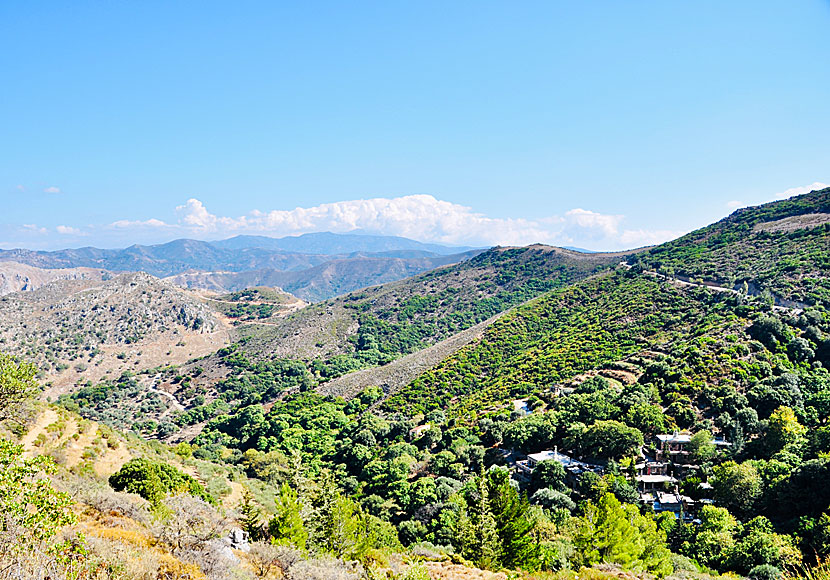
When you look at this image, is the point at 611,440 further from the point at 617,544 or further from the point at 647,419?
the point at 617,544

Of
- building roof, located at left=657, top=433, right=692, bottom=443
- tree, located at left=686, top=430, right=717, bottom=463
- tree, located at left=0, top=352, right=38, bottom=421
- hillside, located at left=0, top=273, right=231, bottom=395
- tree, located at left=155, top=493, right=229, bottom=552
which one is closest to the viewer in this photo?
tree, located at left=155, top=493, right=229, bottom=552

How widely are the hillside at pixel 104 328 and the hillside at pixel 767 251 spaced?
337 ft

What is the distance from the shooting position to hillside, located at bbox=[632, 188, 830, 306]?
51.2m

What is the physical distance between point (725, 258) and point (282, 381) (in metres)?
74.1

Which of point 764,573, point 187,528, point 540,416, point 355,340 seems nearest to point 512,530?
point 764,573

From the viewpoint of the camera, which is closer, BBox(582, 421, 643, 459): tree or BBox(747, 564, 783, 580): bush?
BBox(747, 564, 783, 580): bush

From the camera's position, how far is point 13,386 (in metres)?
19.7

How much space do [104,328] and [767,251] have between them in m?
130

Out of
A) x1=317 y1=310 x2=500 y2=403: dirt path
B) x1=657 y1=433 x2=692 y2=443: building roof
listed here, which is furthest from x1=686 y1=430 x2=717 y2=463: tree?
x1=317 y1=310 x2=500 y2=403: dirt path

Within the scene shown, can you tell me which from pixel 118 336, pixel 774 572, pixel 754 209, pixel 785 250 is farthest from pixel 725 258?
pixel 118 336

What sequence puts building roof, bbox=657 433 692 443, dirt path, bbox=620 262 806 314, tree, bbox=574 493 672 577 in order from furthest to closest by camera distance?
dirt path, bbox=620 262 806 314, building roof, bbox=657 433 692 443, tree, bbox=574 493 672 577

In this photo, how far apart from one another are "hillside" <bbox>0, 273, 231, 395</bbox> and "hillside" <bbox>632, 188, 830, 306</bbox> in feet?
337

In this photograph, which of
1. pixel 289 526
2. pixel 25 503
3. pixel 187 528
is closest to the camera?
pixel 25 503

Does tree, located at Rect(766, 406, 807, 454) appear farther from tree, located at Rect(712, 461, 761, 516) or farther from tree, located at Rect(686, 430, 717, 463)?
tree, located at Rect(712, 461, 761, 516)
